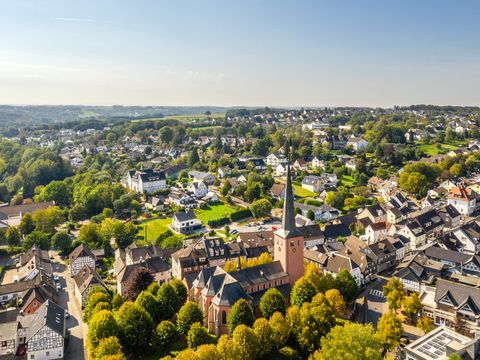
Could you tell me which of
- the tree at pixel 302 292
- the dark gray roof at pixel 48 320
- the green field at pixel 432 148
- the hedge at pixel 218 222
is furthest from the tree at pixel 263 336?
the green field at pixel 432 148

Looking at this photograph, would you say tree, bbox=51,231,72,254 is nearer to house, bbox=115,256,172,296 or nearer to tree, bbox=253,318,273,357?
house, bbox=115,256,172,296

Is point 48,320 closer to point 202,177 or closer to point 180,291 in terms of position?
point 180,291

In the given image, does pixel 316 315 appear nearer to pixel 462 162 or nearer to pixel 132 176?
pixel 132 176

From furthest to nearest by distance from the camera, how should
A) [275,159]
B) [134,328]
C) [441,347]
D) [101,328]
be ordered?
[275,159] → [134,328] → [101,328] → [441,347]

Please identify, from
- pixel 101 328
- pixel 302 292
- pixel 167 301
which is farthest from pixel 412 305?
pixel 101 328

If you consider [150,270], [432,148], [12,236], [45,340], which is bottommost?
A: [12,236]

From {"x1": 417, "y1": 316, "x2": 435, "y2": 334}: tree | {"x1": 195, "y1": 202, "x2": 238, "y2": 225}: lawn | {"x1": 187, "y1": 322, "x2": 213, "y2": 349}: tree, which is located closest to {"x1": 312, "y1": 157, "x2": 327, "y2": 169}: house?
{"x1": 195, "y1": 202, "x2": 238, "y2": 225}: lawn
